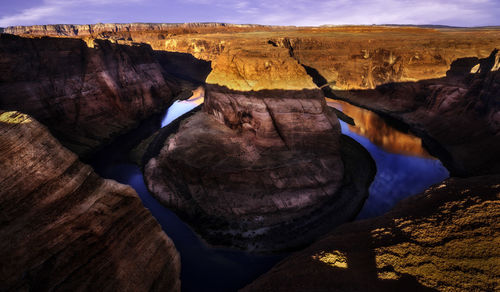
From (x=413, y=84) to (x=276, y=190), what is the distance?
1621 inches

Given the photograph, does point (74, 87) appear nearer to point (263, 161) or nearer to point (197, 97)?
point (197, 97)

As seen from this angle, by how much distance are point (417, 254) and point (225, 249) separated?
1216 centimetres

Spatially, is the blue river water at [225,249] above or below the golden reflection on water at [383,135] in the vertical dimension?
below

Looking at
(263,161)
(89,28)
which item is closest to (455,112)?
(263,161)

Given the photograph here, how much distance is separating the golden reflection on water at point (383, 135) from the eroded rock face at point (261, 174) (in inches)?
484

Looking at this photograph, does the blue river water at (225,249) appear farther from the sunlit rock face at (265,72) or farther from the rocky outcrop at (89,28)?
the rocky outcrop at (89,28)

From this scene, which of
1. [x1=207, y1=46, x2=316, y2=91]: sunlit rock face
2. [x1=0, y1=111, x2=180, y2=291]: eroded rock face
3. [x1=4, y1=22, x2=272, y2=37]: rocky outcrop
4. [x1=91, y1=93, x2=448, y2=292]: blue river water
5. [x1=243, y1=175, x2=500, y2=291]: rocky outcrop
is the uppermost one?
[x1=4, y1=22, x2=272, y2=37]: rocky outcrop

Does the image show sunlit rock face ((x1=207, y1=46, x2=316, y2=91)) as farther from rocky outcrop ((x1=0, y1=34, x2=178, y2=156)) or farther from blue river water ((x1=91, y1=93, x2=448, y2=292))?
rocky outcrop ((x1=0, y1=34, x2=178, y2=156))

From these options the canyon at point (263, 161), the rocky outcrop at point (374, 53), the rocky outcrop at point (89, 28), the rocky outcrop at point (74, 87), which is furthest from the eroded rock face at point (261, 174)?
the rocky outcrop at point (89, 28)

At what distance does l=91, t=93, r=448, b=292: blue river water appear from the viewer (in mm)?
15117

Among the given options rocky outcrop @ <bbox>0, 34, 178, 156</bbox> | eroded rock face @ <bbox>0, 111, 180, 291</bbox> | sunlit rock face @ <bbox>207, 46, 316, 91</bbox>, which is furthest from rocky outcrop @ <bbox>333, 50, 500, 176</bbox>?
rocky outcrop @ <bbox>0, 34, 178, 156</bbox>

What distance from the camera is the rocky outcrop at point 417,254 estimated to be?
292 inches

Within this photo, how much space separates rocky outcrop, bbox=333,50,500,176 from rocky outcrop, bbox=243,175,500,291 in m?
17.4

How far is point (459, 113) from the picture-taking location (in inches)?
1238
